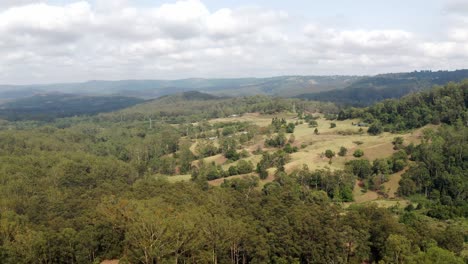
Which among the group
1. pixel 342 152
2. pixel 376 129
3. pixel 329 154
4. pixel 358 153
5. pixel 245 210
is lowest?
pixel 329 154

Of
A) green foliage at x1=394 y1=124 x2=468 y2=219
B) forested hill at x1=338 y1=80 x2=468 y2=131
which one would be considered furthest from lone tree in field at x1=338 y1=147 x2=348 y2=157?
forested hill at x1=338 y1=80 x2=468 y2=131

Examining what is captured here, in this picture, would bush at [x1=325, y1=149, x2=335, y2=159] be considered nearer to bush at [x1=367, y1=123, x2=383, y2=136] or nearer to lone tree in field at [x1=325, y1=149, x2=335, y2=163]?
lone tree in field at [x1=325, y1=149, x2=335, y2=163]

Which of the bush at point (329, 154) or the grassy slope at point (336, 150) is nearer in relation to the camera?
the grassy slope at point (336, 150)

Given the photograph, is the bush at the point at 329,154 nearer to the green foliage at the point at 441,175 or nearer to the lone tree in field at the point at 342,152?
the lone tree in field at the point at 342,152

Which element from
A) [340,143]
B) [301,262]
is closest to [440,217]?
[301,262]

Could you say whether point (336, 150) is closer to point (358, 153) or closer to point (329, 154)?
point (329, 154)

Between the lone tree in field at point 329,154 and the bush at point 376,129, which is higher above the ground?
the bush at point 376,129

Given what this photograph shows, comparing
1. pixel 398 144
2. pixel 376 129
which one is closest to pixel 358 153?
pixel 398 144

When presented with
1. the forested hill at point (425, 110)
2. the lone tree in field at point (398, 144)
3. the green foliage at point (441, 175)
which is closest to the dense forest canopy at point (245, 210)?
the green foliage at point (441, 175)

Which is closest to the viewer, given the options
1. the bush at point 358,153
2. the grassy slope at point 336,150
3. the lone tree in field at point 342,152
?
the grassy slope at point 336,150
